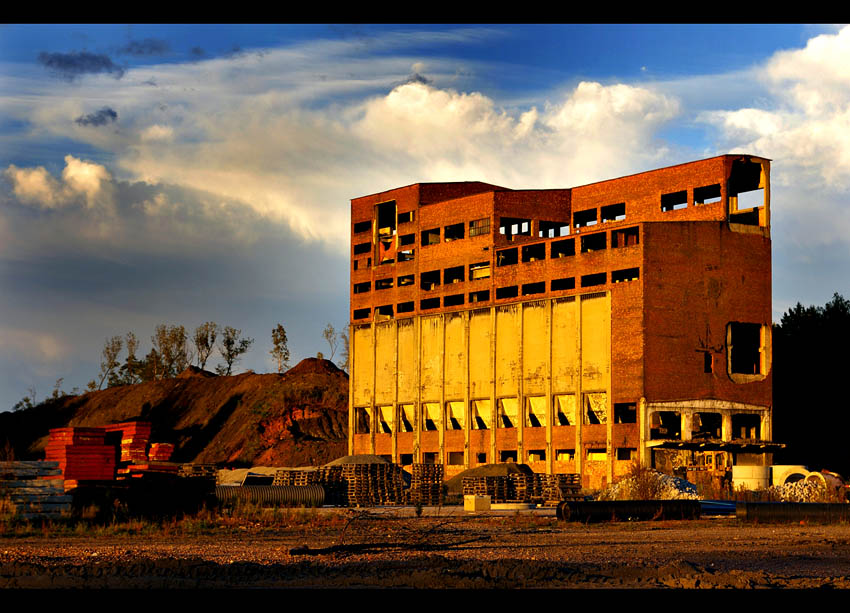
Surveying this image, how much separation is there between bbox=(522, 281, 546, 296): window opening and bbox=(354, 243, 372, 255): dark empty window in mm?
13681

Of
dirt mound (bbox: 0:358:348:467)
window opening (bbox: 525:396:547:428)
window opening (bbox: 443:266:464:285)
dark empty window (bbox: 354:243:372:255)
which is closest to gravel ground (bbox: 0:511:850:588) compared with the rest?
window opening (bbox: 525:396:547:428)

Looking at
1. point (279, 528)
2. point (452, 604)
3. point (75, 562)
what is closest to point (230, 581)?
point (75, 562)

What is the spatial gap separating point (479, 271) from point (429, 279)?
422 centimetres

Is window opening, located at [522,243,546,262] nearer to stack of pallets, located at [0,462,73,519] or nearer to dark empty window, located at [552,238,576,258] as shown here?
dark empty window, located at [552,238,576,258]

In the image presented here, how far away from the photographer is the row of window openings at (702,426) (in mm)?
56250

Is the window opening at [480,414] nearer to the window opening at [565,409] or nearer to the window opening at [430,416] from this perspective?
the window opening at [430,416]

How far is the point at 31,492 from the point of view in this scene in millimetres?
22609

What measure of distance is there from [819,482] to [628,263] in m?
17.9

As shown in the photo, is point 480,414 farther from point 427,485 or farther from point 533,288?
point 427,485

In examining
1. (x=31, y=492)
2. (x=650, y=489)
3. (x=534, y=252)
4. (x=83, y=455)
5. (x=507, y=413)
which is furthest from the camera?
(x=507, y=413)

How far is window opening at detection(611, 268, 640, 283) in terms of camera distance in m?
57.9

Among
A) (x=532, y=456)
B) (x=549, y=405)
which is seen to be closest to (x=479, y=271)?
(x=549, y=405)

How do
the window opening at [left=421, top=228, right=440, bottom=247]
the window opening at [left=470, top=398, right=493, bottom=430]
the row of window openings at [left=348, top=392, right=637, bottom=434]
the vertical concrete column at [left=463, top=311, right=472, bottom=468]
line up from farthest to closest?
1. the window opening at [left=421, top=228, right=440, bottom=247]
2. the vertical concrete column at [left=463, top=311, right=472, bottom=468]
3. the window opening at [left=470, top=398, right=493, bottom=430]
4. the row of window openings at [left=348, top=392, right=637, bottom=434]

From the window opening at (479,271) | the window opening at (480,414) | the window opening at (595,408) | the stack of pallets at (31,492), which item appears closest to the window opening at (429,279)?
the window opening at (479,271)
